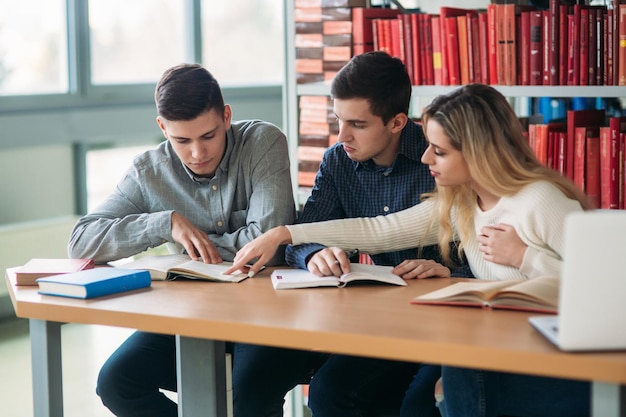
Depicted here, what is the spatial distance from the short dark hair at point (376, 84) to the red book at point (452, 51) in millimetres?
648


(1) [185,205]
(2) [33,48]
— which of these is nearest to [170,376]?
(1) [185,205]

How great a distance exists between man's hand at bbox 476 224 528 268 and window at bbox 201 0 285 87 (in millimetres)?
4048

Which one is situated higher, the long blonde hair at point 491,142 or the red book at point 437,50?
the red book at point 437,50

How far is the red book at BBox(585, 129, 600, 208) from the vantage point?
2.73 metres

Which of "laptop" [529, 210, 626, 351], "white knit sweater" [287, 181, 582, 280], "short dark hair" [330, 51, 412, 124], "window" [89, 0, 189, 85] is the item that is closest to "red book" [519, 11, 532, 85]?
"short dark hair" [330, 51, 412, 124]

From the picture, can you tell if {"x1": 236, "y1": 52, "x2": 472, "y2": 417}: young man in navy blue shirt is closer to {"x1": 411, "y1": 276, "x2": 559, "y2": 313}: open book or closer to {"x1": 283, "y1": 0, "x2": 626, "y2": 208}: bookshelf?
{"x1": 411, "y1": 276, "x2": 559, "y2": 313}: open book

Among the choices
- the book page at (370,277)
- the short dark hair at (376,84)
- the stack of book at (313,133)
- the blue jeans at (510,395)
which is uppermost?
the short dark hair at (376,84)

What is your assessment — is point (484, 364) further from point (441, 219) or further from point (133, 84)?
point (133, 84)

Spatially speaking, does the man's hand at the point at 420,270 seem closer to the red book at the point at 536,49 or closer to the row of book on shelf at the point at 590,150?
the row of book on shelf at the point at 590,150

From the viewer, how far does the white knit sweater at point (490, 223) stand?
1.88 m

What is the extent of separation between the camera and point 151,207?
94.7 inches

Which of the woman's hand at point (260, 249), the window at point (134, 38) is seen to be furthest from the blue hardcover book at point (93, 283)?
the window at point (134, 38)

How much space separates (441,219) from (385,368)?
1.26 feet

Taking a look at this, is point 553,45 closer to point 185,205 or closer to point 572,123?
point 572,123
